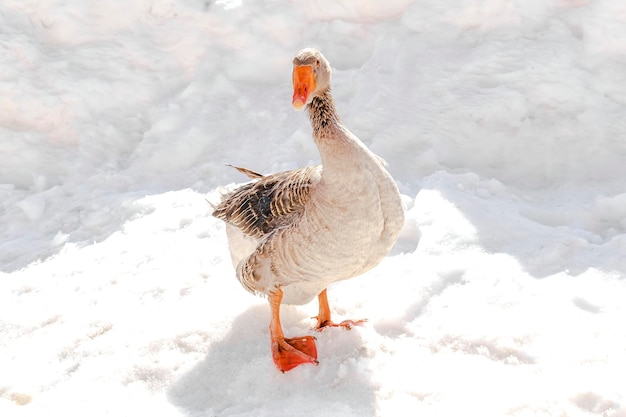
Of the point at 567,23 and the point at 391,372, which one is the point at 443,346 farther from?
the point at 567,23

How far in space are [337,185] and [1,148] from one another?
15.2 ft

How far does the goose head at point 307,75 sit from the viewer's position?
3936mm

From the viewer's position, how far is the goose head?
3936mm

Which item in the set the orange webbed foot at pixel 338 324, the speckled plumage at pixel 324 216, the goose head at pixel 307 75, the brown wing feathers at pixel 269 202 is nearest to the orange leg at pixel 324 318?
the orange webbed foot at pixel 338 324

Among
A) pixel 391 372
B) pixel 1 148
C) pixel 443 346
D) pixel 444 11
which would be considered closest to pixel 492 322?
pixel 443 346

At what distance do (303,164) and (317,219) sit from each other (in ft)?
8.63

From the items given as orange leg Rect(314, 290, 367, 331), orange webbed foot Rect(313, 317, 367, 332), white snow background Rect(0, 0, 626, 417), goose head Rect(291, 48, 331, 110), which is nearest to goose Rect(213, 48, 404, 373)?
goose head Rect(291, 48, 331, 110)

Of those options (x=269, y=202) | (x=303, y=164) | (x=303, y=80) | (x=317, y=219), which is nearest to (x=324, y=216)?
(x=317, y=219)

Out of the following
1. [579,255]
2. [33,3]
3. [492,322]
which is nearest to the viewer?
[492,322]

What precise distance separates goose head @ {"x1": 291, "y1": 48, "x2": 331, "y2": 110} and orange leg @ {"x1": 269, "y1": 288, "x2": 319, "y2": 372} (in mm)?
1301

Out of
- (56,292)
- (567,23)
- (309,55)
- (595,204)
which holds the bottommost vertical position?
(56,292)

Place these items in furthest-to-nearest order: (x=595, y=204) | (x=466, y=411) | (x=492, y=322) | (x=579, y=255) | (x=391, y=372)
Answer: (x=595, y=204)
(x=579, y=255)
(x=492, y=322)
(x=391, y=372)
(x=466, y=411)

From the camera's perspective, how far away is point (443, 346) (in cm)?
450

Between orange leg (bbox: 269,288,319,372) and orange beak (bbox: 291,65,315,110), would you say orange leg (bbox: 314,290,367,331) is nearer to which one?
orange leg (bbox: 269,288,319,372)
